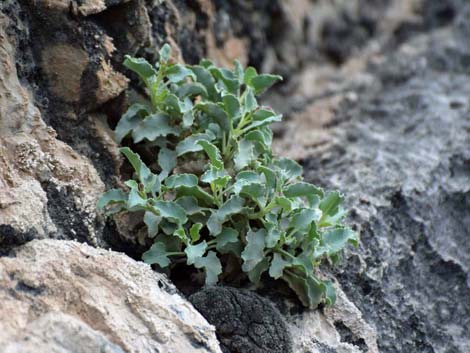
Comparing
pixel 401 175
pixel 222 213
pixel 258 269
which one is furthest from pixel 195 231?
pixel 401 175

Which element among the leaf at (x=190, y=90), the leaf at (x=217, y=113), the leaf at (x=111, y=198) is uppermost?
the leaf at (x=190, y=90)

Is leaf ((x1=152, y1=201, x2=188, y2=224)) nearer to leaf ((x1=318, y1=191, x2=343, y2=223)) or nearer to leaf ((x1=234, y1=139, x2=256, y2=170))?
leaf ((x1=234, y1=139, x2=256, y2=170))

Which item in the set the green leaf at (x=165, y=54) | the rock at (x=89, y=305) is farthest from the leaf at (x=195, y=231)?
the green leaf at (x=165, y=54)

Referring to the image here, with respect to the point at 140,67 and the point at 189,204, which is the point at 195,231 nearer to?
the point at 189,204

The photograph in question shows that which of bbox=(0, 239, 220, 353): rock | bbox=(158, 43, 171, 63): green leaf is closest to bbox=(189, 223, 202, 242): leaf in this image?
bbox=(0, 239, 220, 353): rock

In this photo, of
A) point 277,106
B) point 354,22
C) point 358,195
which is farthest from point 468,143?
point 354,22

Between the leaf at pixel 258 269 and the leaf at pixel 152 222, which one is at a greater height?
the leaf at pixel 152 222

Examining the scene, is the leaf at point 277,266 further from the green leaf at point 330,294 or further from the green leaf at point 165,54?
the green leaf at point 165,54
